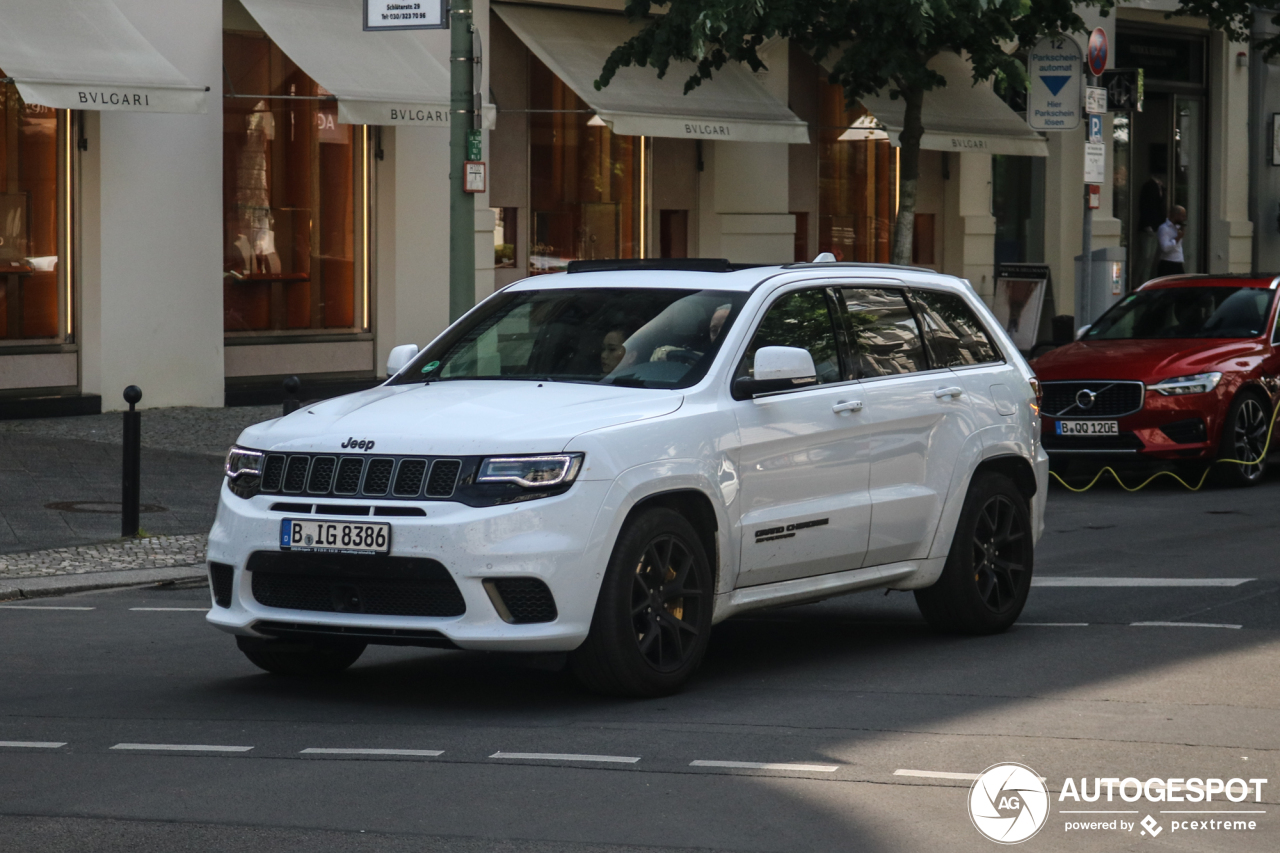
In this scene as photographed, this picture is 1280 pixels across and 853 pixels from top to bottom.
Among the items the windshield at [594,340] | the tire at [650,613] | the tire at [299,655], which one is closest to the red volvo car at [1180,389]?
the windshield at [594,340]

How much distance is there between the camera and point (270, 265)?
799 inches

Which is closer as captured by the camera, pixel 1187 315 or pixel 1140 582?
pixel 1140 582

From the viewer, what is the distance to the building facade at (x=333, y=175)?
1827 centimetres

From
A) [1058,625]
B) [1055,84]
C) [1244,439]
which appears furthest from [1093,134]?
[1058,625]

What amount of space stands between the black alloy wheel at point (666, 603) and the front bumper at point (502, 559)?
244 mm

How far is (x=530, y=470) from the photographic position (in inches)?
272

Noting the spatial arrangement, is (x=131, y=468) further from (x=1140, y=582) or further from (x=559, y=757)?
(x=559, y=757)

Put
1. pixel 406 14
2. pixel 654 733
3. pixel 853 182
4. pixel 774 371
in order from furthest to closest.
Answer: pixel 853 182
pixel 406 14
pixel 774 371
pixel 654 733

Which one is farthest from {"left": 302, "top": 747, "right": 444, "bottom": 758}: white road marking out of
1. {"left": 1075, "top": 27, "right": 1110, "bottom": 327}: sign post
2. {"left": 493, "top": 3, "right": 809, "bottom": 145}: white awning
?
{"left": 493, "top": 3, "right": 809, "bottom": 145}: white awning

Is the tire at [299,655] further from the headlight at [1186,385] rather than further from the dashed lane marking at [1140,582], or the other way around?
the headlight at [1186,385]

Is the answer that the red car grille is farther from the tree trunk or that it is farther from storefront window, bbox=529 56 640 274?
storefront window, bbox=529 56 640 274

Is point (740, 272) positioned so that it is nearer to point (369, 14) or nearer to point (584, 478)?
point (584, 478)

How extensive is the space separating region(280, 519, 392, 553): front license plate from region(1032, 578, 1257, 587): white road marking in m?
4.69

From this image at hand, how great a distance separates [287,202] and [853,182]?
9.24 meters
